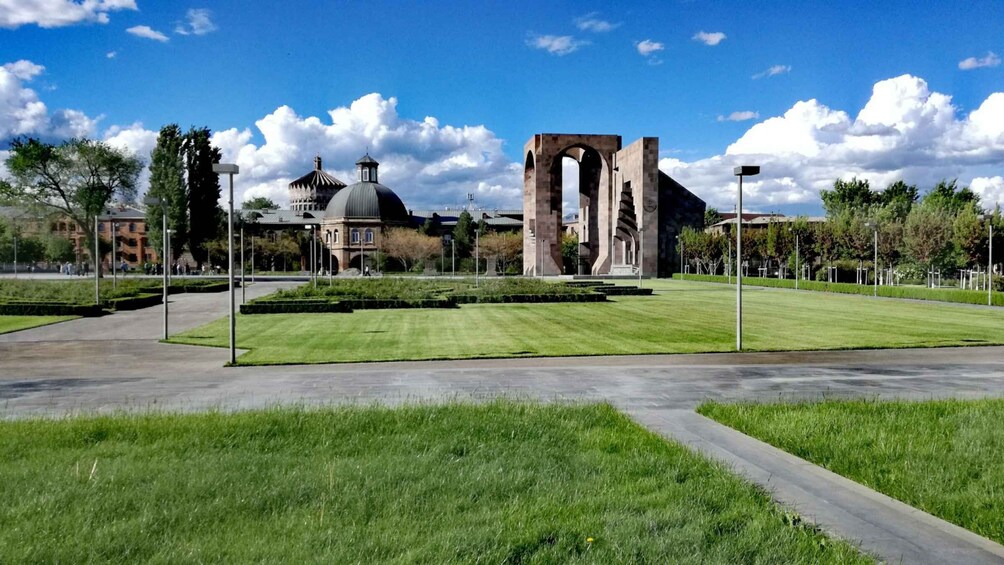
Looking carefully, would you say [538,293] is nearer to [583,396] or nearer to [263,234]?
[583,396]

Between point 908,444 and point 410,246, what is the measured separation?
8683 centimetres

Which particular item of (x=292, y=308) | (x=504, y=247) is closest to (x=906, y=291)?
(x=292, y=308)

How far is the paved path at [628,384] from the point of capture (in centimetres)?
655

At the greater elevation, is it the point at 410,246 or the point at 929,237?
the point at 410,246

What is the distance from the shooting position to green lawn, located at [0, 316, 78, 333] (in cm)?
2372

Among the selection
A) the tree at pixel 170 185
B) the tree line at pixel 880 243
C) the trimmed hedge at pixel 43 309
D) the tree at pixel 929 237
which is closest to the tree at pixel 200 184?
the tree at pixel 170 185

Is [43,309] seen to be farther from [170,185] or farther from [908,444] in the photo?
[170,185]

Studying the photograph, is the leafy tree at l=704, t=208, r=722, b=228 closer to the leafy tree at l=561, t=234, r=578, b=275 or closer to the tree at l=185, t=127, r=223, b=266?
the leafy tree at l=561, t=234, r=578, b=275

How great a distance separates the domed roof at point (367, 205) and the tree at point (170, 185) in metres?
28.7

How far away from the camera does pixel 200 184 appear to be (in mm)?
73000

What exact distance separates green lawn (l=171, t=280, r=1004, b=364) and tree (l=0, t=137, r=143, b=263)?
1963 inches

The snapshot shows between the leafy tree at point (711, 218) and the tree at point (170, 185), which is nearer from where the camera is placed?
the tree at point (170, 185)

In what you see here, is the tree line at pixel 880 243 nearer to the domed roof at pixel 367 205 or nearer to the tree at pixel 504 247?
the tree at pixel 504 247

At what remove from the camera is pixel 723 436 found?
8.65 meters
